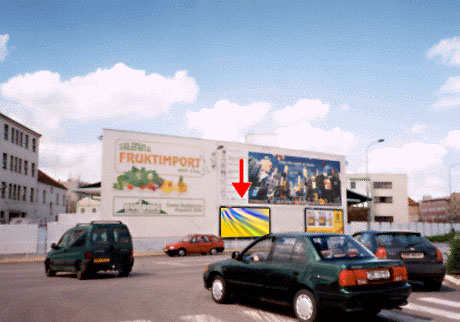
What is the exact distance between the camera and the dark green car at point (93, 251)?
14.8 metres

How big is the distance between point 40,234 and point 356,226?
3161 centimetres

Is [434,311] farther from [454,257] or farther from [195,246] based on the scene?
[195,246]

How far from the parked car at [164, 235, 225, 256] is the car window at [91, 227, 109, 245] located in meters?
14.4

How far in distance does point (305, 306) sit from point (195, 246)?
23411mm

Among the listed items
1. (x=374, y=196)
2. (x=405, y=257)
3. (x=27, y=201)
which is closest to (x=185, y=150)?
(x=405, y=257)

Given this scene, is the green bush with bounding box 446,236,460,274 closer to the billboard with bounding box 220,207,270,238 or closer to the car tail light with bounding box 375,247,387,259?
the car tail light with bounding box 375,247,387,259

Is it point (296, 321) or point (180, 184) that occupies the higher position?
point (180, 184)

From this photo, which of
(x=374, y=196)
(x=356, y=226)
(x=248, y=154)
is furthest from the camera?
(x=374, y=196)

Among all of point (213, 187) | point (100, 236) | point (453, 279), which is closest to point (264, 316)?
point (453, 279)

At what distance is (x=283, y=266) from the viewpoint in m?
8.02

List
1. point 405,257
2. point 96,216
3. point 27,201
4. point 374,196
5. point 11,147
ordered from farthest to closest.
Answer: point 374,196, point 27,201, point 11,147, point 96,216, point 405,257

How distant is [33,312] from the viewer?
8586 mm

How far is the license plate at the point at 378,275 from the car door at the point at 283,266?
1033mm

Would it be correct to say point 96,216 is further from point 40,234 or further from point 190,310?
point 190,310
